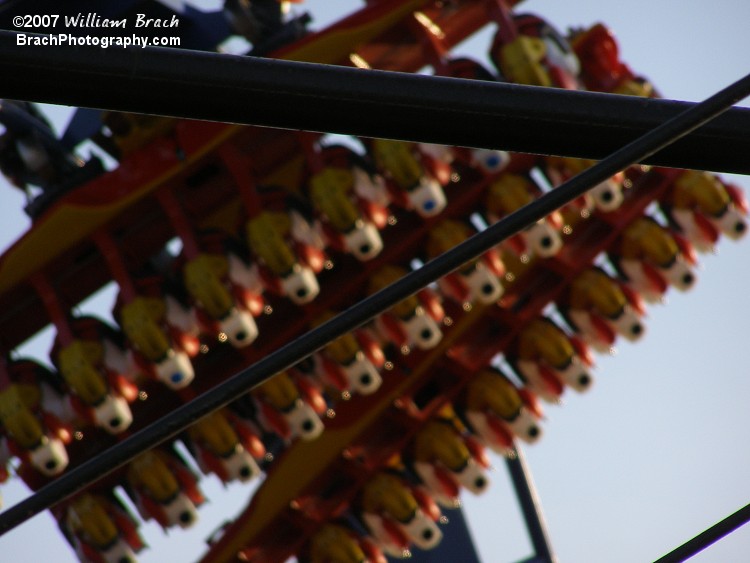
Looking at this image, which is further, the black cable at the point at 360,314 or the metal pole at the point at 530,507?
the metal pole at the point at 530,507

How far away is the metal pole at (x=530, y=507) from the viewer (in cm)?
507

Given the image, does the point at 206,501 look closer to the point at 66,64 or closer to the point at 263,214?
the point at 263,214

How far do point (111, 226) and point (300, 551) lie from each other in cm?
131

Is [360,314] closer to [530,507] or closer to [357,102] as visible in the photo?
[357,102]

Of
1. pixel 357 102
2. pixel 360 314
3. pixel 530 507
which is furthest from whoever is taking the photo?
pixel 530 507

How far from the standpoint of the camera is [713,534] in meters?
1.15

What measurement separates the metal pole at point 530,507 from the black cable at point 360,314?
3.98m

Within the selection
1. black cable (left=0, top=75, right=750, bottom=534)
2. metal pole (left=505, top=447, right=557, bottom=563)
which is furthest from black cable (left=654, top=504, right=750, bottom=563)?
metal pole (left=505, top=447, right=557, bottom=563)

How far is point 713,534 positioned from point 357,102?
463 mm

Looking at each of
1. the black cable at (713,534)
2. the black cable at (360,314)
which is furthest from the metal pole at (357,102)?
the black cable at (713,534)

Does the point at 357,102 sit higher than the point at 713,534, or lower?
higher

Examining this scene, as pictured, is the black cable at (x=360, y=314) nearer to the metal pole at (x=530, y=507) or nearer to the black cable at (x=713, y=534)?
the black cable at (x=713, y=534)

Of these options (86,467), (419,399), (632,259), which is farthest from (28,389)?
(86,467)

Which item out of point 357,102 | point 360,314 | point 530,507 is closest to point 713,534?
point 360,314
